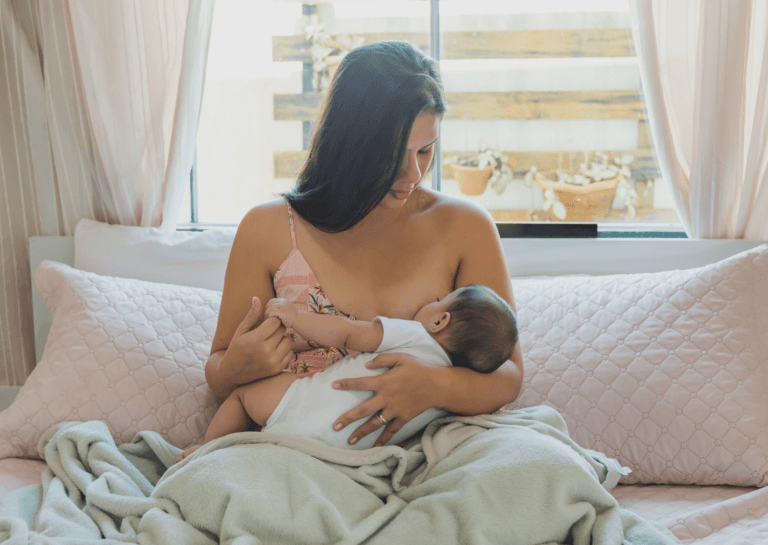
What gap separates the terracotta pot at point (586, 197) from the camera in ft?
7.66

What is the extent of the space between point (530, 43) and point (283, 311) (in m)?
1.54

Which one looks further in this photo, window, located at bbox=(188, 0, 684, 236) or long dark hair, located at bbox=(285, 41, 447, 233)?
window, located at bbox=(188, 0, 684, 236)

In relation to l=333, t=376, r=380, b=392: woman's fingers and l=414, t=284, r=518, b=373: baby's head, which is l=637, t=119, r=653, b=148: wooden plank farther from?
l=333, t=376, r=380, b=392: woman's fingers

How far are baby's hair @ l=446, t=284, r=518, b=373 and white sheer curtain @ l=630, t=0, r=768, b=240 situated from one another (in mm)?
1023

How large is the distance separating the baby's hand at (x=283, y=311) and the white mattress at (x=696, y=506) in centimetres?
67

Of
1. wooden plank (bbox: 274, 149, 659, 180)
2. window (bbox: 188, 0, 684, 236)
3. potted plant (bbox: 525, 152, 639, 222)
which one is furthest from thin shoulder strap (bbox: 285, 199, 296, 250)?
potted plant (bbox: 525, 152, 639, 222)

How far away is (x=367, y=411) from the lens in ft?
4.08

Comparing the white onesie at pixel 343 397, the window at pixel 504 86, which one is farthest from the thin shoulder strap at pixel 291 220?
the window at pixel 504 86

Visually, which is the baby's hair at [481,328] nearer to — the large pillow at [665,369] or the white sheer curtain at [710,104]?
the large pillow at [665,369]

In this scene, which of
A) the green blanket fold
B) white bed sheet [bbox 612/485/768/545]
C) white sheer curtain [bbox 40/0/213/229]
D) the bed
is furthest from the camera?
white sheer curtain [bbox 40/0/213/229]

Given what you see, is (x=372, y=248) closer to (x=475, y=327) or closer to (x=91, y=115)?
(x=475, y=327)

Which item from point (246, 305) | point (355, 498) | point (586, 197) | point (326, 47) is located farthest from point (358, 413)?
point (326, 47)

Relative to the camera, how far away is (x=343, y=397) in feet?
4.11

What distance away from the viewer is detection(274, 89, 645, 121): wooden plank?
2312 millimetres
